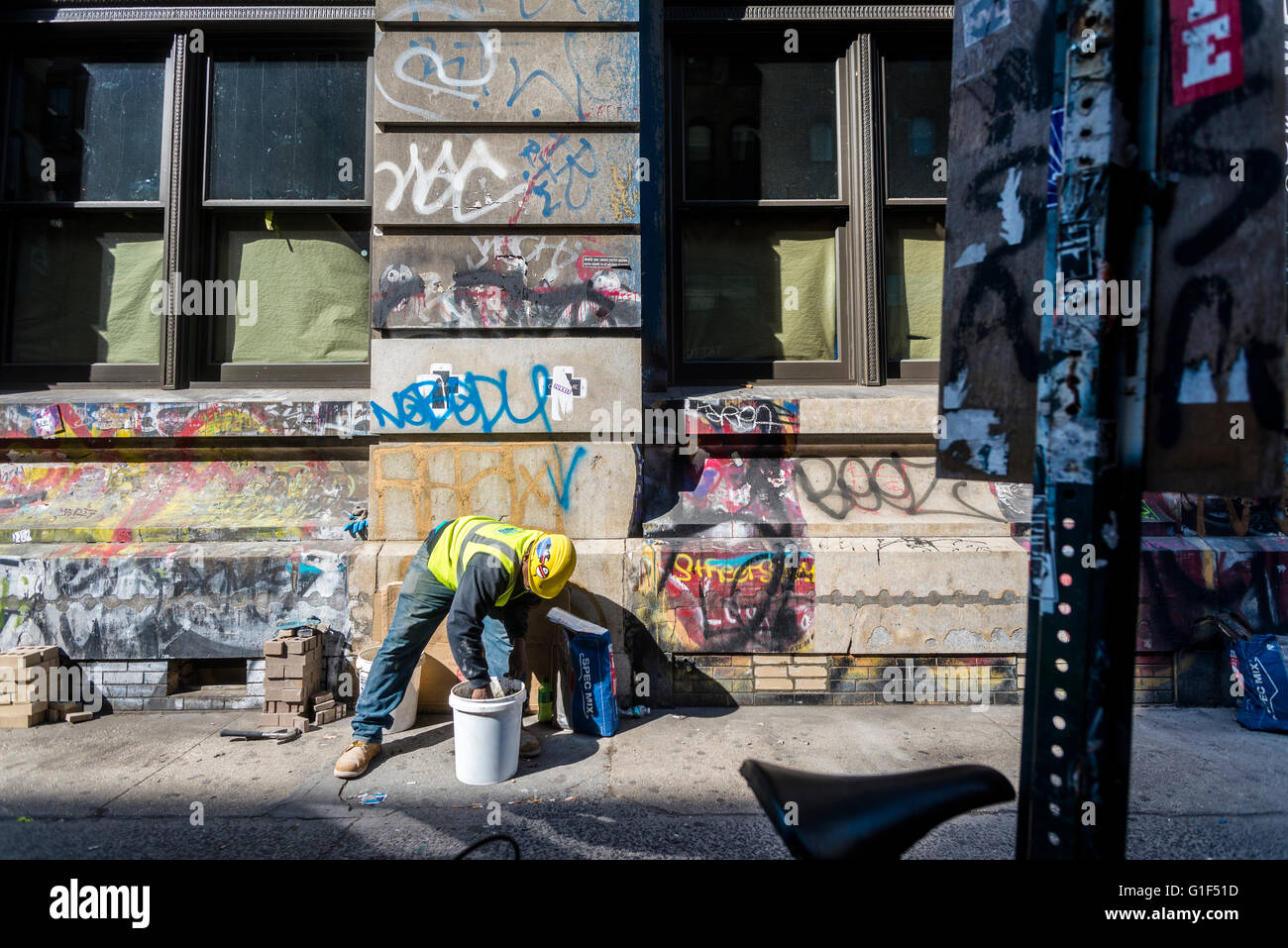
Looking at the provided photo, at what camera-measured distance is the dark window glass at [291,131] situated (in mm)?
5617

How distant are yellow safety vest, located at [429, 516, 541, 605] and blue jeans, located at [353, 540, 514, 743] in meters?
0.10

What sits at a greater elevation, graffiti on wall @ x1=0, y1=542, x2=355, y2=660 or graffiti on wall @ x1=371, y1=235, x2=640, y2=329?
graffiti on wall @ x1=371, y1=235, x2=640, y2=329

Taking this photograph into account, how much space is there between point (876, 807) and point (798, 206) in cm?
493

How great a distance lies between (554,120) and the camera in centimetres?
498

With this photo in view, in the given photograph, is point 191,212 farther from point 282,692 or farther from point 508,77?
point 282,692

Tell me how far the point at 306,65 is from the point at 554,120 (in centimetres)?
231

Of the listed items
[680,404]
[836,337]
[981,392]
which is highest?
[836,337]

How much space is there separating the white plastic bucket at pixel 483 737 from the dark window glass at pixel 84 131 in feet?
16.2

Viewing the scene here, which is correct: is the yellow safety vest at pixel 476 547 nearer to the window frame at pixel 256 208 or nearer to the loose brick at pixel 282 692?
the loose brick at pixel 282 692

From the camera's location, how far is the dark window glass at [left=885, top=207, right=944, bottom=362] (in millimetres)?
5770

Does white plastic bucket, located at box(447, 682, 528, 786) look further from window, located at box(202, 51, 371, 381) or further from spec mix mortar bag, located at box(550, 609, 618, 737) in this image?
window, located at box(202, 51, 371, 381)

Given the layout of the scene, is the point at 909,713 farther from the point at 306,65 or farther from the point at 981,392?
the point at 306,65

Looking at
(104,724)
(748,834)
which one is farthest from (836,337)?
(104,724)

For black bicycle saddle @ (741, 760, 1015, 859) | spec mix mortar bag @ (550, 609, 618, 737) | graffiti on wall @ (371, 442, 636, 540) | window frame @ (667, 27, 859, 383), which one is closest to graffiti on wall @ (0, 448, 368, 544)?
graffiti on wall @ (371, 442, 636, 540)
